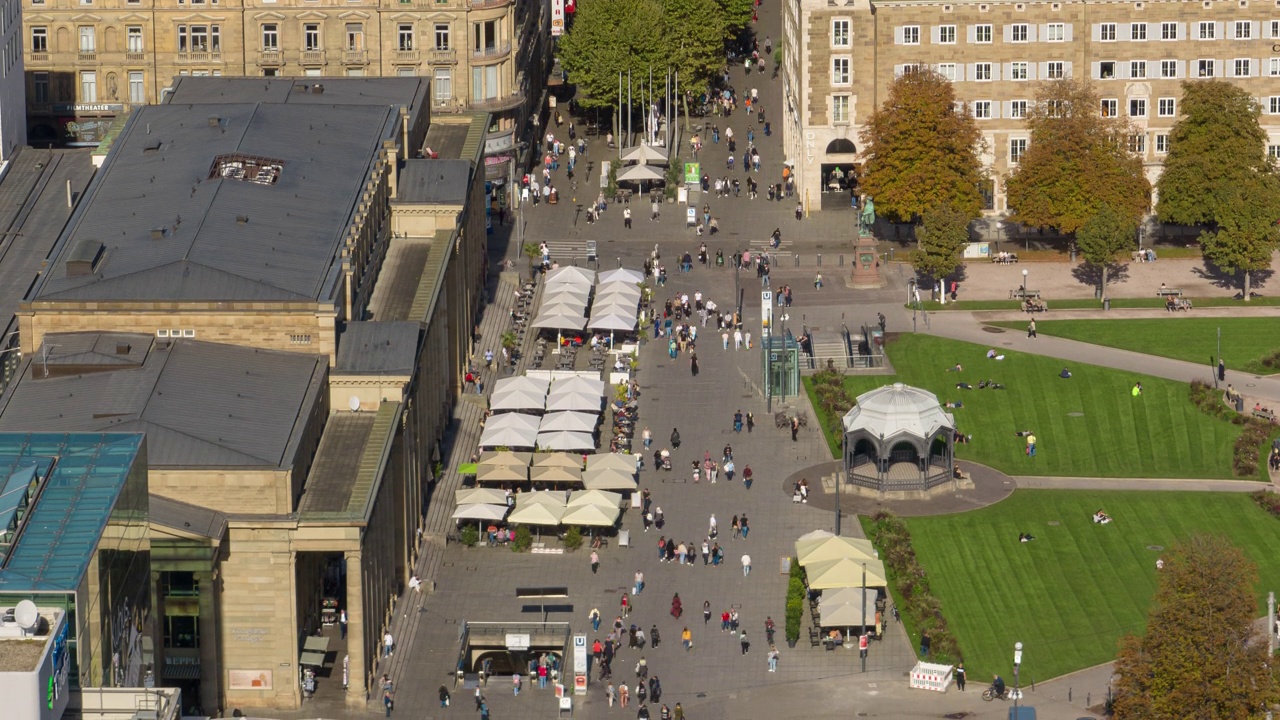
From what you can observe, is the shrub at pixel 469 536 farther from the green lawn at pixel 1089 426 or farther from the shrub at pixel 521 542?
the green lawn at pixel 1089 426

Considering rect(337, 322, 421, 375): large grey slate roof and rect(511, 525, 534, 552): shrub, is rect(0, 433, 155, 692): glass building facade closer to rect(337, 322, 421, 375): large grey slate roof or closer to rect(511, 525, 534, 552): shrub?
rect(337, 322, 421, 375): large grey slate roof

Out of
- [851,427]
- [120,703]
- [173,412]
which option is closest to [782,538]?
[851,427]

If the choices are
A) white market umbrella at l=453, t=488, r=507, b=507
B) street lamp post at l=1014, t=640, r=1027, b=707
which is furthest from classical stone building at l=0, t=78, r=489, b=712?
street lamp post at l=1014, t=640, r=1027, b=707

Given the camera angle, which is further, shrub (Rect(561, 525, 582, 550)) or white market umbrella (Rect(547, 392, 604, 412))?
white market umbrella (Rect(547, 392, 604, 412))

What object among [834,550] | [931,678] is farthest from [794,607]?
[931,678]

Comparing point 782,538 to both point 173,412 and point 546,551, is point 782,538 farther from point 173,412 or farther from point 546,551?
point 173,412

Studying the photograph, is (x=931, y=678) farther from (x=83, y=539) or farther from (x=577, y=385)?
(x=83, y=539)
